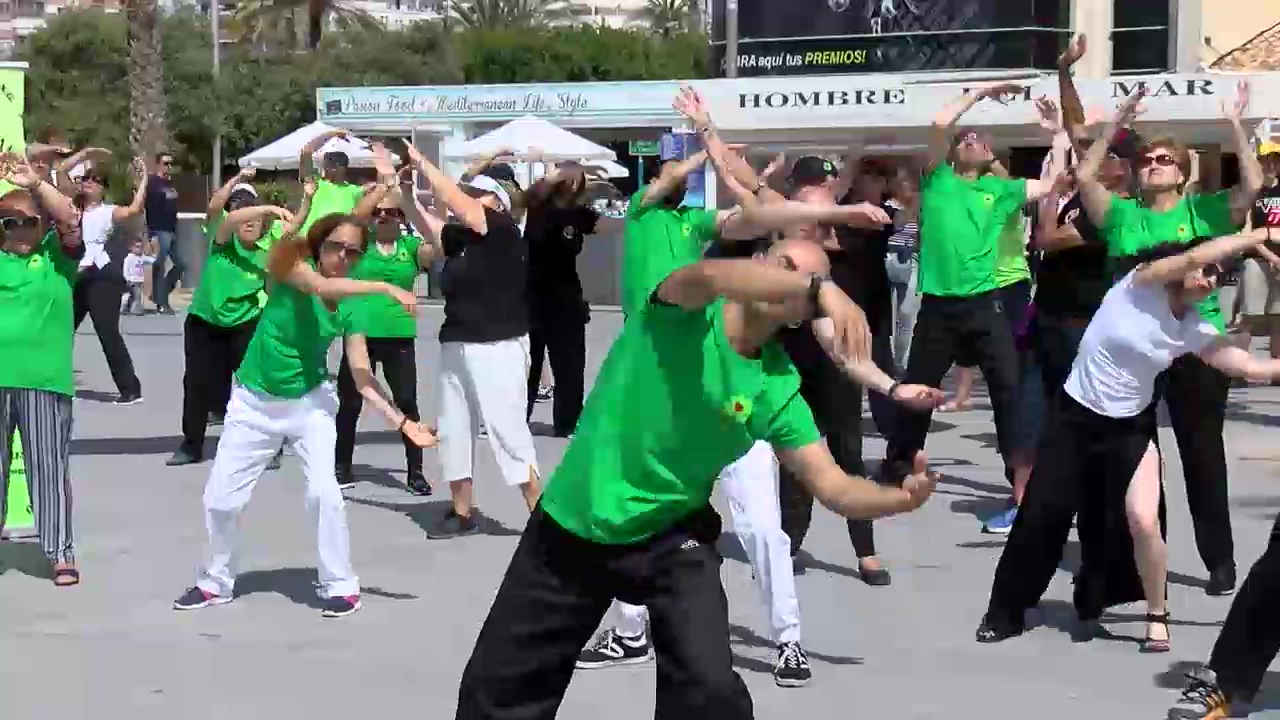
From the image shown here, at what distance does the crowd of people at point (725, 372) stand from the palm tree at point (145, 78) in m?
22.8

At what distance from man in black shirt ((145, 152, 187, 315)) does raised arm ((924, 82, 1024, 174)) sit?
50.6 feet

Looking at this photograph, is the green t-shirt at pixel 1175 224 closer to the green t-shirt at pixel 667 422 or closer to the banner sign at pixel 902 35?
the green t-shirt at pixel 667 422

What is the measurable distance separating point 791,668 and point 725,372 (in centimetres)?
262

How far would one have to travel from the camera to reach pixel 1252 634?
593cm

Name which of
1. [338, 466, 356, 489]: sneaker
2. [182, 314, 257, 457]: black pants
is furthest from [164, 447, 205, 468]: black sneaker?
[338, 466, 356, 489]: sneaker

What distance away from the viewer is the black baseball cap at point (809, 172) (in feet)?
23.4

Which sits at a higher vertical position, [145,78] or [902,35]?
[902,35]

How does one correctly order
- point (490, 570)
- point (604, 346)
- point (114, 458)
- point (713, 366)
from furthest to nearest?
point (604, 346), point (114, 458), point (490, 570), point (713, 366)

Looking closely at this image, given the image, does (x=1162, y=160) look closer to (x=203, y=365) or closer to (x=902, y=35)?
(x=203, y=365)

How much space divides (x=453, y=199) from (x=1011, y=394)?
2.77 metres

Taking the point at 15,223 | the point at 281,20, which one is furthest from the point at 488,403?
the point at 281,20

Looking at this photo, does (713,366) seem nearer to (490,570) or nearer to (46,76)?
(490,570)

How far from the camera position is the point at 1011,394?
8.94 meters

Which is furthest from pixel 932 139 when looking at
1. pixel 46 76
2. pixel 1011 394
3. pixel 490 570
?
pixel 46 76
